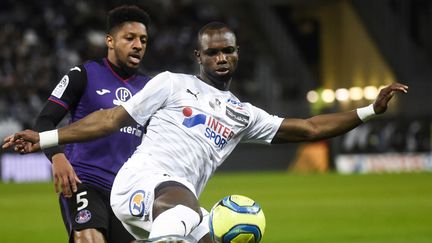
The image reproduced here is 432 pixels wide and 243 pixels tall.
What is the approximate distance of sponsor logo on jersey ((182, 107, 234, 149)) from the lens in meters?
6.21

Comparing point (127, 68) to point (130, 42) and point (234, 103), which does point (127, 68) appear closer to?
point (130, 42)

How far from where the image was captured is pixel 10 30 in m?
29.4

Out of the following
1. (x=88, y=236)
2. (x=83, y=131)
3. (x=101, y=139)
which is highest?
(x=83, y=131)

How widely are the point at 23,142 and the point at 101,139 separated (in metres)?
1.14

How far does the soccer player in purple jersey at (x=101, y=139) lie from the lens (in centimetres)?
668

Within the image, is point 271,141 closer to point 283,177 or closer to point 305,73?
point 283,177

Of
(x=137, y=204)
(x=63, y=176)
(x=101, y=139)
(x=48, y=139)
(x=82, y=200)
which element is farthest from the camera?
(x=101, y=139)

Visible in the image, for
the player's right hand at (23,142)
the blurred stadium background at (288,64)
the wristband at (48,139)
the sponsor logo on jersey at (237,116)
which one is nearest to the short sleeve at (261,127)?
the sponsor logo on jersey at (237,116)

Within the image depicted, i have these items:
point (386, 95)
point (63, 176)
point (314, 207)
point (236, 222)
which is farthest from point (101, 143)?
point (314, 207)

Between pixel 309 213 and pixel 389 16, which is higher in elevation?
pixel 389 16

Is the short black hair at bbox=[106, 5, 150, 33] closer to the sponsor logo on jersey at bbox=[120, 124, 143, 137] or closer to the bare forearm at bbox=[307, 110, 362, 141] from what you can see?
the sponsor logo on jersey at bbox=[120, 124, 143, 137]

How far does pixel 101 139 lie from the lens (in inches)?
277

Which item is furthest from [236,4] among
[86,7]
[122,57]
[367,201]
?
[122,57]

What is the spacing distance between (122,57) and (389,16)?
2380cm
